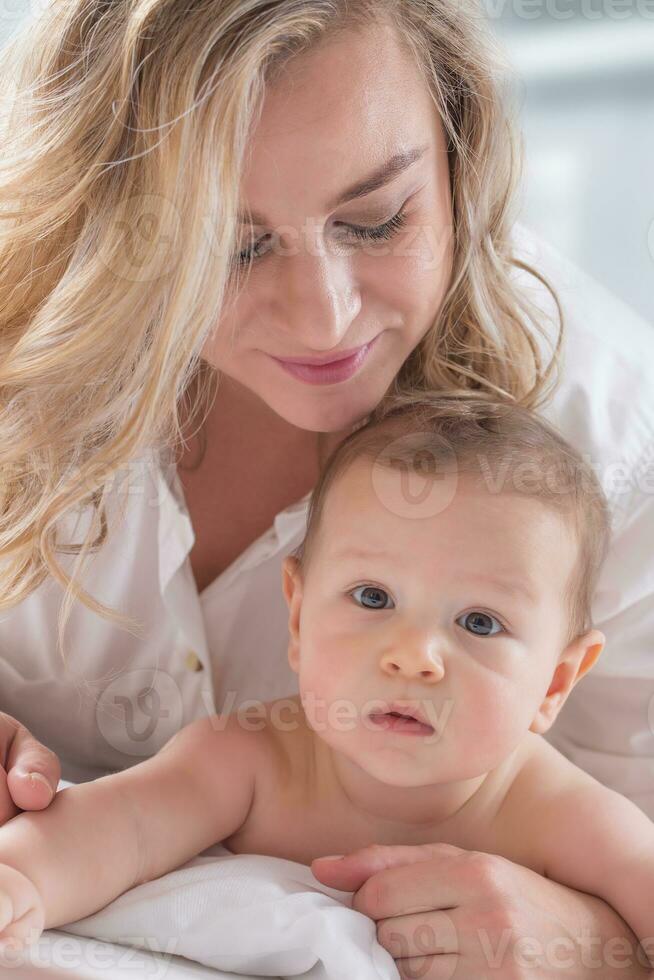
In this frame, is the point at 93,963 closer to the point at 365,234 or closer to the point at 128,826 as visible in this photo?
the point at 128,826

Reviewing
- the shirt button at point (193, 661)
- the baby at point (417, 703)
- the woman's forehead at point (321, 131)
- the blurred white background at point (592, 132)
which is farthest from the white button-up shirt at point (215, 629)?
the blurred white background at point (592, 132)

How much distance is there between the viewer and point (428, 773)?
3.26 feet

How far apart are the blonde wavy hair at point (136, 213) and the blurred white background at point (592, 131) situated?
0.70 m

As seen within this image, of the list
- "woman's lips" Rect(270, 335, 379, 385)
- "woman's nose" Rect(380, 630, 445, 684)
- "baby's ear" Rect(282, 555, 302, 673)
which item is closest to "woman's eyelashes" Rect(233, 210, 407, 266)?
"woman's lips" Rect(270, 335, 379, 385)

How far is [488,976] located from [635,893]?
0.51 feet

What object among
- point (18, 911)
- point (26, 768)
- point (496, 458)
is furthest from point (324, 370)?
point (18, 911)

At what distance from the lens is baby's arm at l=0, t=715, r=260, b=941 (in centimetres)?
92

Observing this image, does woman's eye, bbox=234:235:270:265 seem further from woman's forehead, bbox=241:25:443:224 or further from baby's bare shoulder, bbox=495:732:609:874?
baby's bare shoulder, bbox=495:732:609:874

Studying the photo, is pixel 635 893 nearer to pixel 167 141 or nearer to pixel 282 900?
pixel 282 900

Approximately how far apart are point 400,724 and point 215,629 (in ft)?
1.62

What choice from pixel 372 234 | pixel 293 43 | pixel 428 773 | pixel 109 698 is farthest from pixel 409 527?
pixel 109 698

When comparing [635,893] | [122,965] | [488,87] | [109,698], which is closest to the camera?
[122,965]

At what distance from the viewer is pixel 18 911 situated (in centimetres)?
86

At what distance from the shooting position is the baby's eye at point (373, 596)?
101 centimetres
